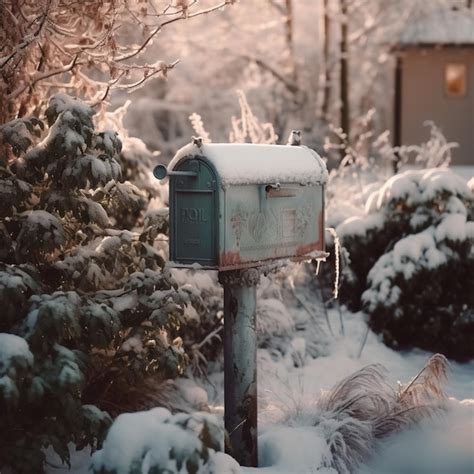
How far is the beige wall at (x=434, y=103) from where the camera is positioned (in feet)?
72.6

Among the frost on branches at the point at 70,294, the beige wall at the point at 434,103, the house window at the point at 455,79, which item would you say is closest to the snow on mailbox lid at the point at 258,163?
the frost on branches at the point at 70,294

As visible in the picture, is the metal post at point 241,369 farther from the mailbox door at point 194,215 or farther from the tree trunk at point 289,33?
the tree trunk at point 289,33

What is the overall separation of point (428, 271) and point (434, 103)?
15390 millimetres

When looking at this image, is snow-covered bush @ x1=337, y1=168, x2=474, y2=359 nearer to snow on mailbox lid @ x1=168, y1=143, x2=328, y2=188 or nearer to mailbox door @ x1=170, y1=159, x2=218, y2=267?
snow on mailbox lid @ x1=168, y1=143, x2=328, y2=188

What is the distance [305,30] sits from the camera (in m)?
26.8

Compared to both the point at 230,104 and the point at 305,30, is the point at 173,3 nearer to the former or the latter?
the point at 230,104

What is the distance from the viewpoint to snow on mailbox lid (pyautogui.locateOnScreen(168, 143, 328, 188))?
4.64 metres

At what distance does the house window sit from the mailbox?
1816 cm

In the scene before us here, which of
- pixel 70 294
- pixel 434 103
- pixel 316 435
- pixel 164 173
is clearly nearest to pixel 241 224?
pixel 164 173

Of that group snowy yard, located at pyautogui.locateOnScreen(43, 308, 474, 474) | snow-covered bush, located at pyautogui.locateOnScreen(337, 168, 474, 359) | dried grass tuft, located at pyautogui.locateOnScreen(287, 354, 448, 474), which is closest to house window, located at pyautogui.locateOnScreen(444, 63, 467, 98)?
snow-covered bush, located at pyautogui.locateOnScreen(337, 168, 474, 359)

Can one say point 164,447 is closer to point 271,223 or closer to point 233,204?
point 233,204

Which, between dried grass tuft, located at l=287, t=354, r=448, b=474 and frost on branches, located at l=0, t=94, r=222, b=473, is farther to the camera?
dried grass tuft, located at l=287, t=354, r=448, b=474

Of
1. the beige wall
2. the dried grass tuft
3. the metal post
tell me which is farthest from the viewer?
the beige wall

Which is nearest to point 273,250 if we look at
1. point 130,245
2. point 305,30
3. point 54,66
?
point 130,245
